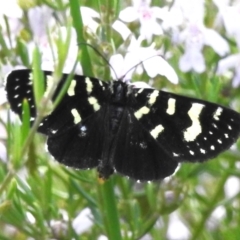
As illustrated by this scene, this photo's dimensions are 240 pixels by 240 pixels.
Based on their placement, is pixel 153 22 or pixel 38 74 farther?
pixel 153 22

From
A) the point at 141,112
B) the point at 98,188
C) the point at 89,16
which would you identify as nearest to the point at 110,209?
the point at 98,188

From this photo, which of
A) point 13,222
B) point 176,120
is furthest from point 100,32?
point 13,222

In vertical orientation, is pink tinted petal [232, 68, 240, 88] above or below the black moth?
below

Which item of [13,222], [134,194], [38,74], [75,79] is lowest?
[134,194]

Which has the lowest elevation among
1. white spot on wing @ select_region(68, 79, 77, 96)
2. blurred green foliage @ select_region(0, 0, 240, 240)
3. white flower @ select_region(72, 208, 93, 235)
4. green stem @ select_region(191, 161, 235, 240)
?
green stem @ select_region(191, 161, 235, 240)

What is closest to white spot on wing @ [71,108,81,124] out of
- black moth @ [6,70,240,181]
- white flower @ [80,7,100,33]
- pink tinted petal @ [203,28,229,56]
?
black moth @ [6,70,240,181]

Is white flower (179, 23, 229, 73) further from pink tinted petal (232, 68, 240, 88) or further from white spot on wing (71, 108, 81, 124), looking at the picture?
white spot on wing (71, 108, 81, 124)

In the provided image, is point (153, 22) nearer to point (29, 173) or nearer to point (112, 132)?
point (112, 132)

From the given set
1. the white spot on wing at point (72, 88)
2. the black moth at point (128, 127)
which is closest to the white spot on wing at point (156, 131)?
the black moth at point (128, 127)
